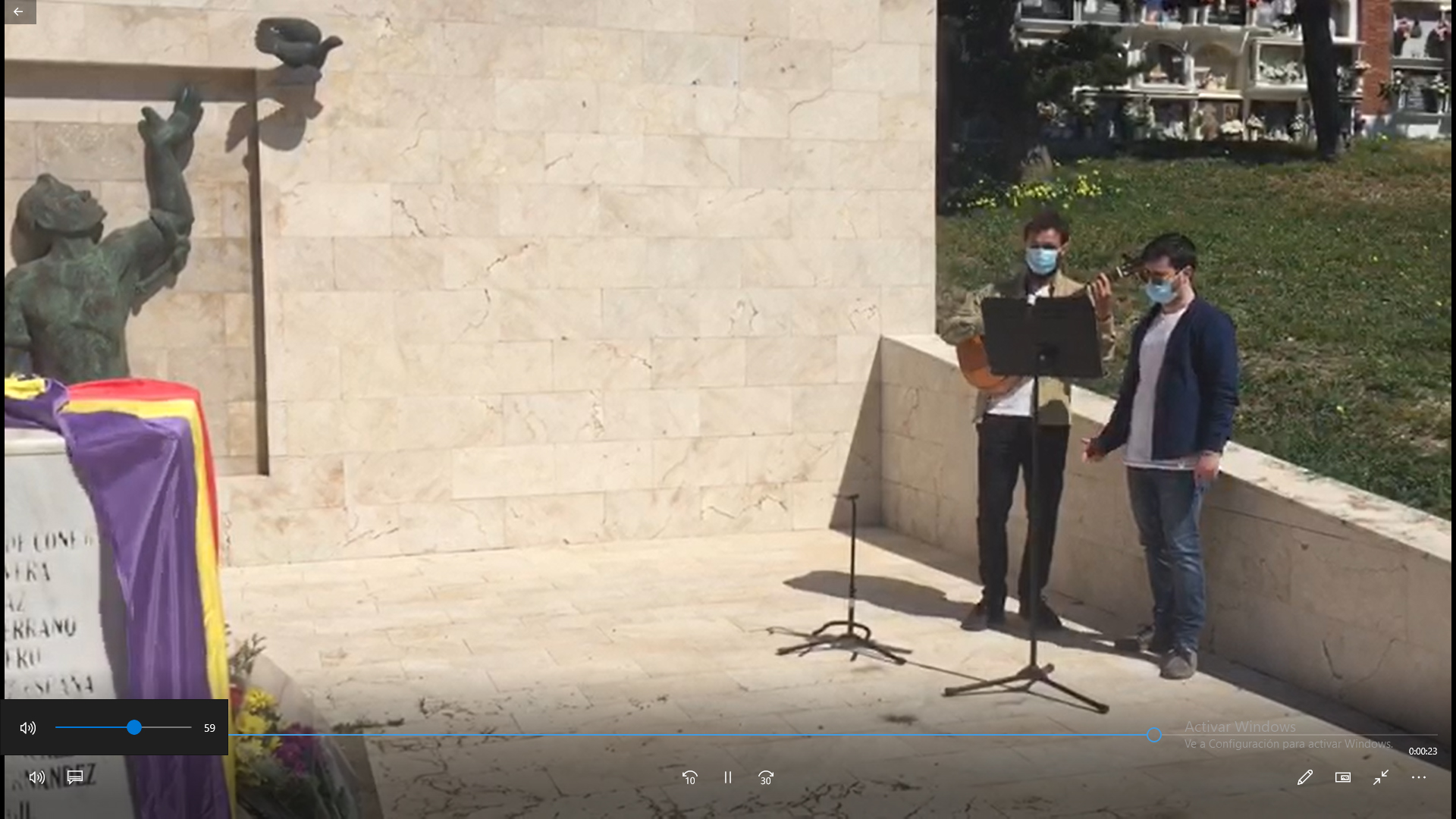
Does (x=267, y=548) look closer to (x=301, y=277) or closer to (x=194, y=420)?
(x=301, y=277)

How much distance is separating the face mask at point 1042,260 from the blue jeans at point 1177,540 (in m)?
0.97

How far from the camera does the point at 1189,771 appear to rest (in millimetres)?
4969

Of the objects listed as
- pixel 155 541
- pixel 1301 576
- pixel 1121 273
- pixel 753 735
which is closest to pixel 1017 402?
pixel 1121 273

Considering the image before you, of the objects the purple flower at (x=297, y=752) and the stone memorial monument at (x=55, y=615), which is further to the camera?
the purple flower at (x=297, y=752)

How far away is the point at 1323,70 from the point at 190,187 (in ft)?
35.2

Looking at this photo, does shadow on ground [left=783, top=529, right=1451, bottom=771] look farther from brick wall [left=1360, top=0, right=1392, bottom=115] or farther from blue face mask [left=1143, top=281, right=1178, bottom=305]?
brick wall [left=1360, top=0, right=1392, bottom=115]

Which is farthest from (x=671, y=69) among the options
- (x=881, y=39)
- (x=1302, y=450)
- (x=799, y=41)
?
(x=1302, y=450)

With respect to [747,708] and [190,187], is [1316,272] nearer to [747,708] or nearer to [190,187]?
[747,708]

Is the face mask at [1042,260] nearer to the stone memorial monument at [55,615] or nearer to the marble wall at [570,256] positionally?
the marble wall at [570,256]

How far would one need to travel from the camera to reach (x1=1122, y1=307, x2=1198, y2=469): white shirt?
6102 mm

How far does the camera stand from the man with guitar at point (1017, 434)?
6.64 metres

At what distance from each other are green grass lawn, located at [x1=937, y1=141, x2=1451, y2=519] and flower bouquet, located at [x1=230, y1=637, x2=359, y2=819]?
4636 millimetres

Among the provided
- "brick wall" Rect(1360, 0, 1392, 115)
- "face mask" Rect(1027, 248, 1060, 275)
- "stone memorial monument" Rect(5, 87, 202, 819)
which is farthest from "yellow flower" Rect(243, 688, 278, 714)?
"brick wall" Rect(1360, 0, 1392, 115)

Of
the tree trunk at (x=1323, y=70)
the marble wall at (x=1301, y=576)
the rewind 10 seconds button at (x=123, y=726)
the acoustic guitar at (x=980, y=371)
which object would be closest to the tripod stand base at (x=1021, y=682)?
the marble wall at (x=1301, y=576)
